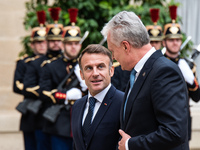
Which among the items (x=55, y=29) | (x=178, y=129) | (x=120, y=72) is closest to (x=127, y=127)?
(x=178, y=129)

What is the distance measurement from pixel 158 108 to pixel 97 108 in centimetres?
76

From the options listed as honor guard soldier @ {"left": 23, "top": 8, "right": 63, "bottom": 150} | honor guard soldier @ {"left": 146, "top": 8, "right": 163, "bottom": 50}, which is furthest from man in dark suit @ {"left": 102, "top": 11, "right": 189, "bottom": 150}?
honor guard soldier @ {"left": 23, "top": 8, "right": 63, "bottom": 150}

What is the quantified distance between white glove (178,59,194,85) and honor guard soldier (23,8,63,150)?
5.64 feet

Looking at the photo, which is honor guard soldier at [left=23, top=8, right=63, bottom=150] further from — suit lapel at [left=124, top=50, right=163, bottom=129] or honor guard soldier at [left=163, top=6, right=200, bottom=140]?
suit lapel at [left=124, top=50, right=163, bottom=129]

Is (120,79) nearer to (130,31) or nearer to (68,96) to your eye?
(68,96)

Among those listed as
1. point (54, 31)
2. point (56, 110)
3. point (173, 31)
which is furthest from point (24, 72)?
point (173, 31)

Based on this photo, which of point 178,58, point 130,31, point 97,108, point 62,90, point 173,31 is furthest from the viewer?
point 173,31

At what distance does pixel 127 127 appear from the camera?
2488 millimetres

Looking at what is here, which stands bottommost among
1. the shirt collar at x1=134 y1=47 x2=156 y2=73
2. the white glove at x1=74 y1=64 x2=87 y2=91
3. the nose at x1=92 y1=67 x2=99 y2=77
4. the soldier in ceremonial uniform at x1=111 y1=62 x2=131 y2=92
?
the white glove at x1=74 y1=64 x2=87 y2=91

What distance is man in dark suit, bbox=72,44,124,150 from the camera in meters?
2.86

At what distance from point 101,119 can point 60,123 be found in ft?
7.98

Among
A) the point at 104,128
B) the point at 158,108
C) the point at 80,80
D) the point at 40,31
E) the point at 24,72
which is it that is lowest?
the point at 24,72

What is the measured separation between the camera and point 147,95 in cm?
236

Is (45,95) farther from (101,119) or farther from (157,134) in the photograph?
(157,134)
